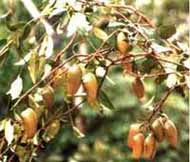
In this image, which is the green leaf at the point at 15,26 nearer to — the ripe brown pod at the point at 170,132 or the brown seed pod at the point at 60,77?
the brown seed pod at the point at 60,77

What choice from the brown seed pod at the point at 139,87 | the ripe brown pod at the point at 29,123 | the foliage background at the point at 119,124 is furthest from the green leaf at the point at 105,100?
the foliage background at the point at 119,124

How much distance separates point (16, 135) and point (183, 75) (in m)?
0.32

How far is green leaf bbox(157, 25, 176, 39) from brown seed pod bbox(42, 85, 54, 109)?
24 cm

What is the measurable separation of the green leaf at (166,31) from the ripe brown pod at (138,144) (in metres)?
0.19

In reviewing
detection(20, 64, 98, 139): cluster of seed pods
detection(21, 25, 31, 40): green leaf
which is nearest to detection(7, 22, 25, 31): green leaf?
detection(21, 25, 31, 40): green leaf

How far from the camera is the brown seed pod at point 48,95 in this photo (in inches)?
47.9

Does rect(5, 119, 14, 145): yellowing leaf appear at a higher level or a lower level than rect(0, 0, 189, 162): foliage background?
higher

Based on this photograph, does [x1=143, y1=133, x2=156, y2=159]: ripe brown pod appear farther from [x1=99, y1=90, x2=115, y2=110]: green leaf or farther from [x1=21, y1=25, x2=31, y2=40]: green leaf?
[x1=21, y1=25, x2=31, y2=40]: green leaf

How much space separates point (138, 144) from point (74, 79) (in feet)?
0.63

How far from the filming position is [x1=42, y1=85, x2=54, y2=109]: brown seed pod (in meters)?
1.22

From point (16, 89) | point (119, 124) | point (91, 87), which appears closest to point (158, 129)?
point (91, 87)

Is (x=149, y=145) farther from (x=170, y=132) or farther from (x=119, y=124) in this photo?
(x=119, y=124)

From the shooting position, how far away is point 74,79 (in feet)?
3.84

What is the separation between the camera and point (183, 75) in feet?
4.24
